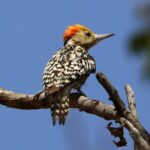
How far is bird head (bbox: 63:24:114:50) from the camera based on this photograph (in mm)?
7469

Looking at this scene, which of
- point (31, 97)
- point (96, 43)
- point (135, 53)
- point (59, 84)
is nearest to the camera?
point (135, 53)

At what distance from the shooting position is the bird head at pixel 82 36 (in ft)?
24.5

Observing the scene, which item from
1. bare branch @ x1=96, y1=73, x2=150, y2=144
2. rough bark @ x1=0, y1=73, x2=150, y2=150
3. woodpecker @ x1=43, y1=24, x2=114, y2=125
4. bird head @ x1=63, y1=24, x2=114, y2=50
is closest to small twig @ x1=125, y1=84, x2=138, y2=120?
rough bark @ x1=0, y1=73, x2=150, y2=150

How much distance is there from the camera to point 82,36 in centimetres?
756

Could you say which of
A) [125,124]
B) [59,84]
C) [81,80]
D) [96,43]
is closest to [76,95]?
[59,84]

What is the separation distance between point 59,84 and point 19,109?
0.58 meters

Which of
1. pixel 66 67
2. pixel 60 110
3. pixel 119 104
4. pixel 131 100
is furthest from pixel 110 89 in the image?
pixel 66 67

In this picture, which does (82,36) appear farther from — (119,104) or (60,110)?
(119,104)

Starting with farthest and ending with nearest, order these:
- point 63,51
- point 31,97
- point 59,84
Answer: point 63,51, point 59,84, point 31,97

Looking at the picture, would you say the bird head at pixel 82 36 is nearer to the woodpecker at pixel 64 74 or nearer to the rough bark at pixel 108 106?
the woodpecker at pixel 64 74

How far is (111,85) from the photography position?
396cm

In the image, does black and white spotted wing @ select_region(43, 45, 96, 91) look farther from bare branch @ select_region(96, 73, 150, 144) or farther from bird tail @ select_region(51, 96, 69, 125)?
bare branch @ select_region(96, 73, 150, 144)

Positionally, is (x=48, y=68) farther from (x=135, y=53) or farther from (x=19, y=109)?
(x=135, y=53)

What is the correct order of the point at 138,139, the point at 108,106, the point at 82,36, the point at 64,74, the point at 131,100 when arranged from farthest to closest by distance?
the point at 82,36, the point at 64,74, the point at 108,106, the point at 131,100, the point at 138,139
